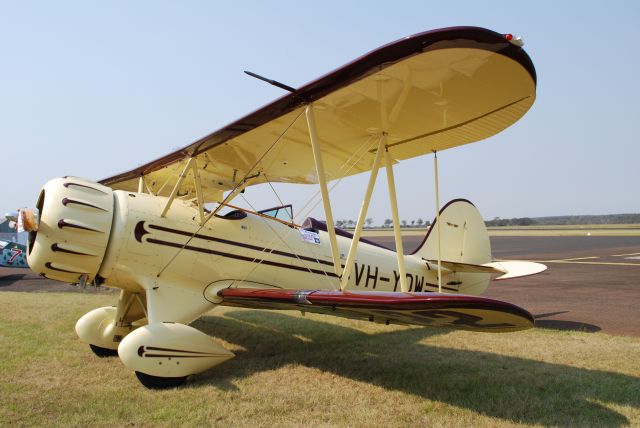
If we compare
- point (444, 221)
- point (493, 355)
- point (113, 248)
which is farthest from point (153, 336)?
point (444, 221)

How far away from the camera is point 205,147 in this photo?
17.8 feet

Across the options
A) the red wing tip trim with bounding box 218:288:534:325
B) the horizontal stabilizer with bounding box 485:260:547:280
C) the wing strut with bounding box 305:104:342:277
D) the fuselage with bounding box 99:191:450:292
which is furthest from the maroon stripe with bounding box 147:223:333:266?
the horizontal stabilizer with bounding box 485:260:547:280

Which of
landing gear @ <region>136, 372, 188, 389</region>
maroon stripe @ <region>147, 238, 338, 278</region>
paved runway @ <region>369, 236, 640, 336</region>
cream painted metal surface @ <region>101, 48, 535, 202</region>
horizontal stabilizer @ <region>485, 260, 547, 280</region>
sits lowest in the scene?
paved runway @ <region>369, 236, 640, 336</region>

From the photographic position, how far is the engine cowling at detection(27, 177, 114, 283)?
16.0 feet

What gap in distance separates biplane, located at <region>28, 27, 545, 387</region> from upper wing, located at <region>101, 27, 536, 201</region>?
0.02 m

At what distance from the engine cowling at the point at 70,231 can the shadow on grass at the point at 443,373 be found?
70.5 inches

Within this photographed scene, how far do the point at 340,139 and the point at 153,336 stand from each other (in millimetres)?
2938

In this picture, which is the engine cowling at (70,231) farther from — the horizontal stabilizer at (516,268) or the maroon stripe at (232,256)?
the horizontal stabilizer at (516,268)

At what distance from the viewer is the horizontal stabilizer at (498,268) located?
7284 millimetres

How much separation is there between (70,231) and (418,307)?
3.66 m

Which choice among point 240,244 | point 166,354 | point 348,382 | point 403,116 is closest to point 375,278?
point 240,244

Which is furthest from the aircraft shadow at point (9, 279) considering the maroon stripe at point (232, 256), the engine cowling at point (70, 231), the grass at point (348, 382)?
the maroon stripe at point (232, 256)

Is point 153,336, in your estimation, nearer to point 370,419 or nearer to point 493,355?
point 370,419

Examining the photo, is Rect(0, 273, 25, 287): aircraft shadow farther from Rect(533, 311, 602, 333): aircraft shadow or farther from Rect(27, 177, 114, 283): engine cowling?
Rect(533, 311, 602, 333): aircraft shadow
